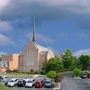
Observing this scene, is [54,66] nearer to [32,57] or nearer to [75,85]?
[32,57]

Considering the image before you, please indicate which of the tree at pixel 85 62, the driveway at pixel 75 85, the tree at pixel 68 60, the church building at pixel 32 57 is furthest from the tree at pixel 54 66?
the driveway at pixel 75 85

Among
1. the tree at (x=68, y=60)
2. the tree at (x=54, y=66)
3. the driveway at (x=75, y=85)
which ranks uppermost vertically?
the tree at (x=68, y=60)

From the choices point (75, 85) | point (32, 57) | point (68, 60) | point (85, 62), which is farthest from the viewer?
point (85, 62)

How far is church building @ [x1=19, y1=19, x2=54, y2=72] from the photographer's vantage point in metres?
164

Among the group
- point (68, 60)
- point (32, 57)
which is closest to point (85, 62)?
point (68, 60)

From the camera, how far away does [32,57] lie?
16662cm

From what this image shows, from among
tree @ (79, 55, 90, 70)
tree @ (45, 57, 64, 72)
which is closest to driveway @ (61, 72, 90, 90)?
tree @ (45, 57, 64, 72)

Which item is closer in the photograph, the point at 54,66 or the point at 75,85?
the point at 75,85

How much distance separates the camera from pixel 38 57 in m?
166

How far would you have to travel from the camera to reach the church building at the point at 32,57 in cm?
16388

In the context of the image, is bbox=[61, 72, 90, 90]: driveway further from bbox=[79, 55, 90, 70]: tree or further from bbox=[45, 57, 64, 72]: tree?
bbox=[79, 55, 90, 70]: tree

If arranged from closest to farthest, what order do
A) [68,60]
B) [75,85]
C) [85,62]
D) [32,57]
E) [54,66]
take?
[75,85], [54,66], [32,57], [68,60], [85,62]

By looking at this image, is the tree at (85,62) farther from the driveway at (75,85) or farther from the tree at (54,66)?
the driveway at (75,85)

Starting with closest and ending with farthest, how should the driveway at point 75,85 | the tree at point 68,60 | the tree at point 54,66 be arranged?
the driveway at point 75,85 → the tree at point 54,66 → the tree at point 68,60
